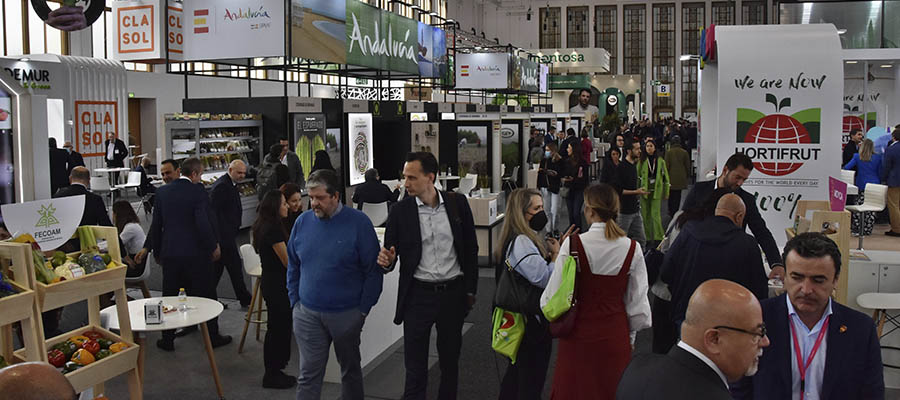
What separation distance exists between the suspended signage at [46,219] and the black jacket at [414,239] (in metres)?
1.62

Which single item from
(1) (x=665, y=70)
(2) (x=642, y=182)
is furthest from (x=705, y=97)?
(1) (x=665, y=70)

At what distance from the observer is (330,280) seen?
13.0 feet

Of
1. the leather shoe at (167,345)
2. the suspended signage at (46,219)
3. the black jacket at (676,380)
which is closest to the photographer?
the black jacket at (676,380)

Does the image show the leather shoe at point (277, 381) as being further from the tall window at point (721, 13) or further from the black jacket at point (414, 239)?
the tall window at point (721, 13)

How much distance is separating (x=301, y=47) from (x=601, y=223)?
27.1 feet

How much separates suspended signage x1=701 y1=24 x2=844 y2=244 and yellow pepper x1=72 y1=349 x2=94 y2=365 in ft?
16.4

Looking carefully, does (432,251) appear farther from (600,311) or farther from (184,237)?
(184,237)

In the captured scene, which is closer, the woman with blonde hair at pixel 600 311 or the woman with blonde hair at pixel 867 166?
the woman with blonde hair at pixel 600 311

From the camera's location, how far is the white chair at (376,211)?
873 centimetres

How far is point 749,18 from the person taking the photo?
40.8 m

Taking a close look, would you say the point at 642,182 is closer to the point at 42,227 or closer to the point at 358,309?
the point at 358,309

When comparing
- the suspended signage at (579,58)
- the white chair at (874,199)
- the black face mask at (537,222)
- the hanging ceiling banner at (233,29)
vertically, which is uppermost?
the suspended signage at (579,58)

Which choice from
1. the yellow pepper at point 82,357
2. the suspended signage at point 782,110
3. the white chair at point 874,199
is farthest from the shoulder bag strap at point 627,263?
the white chair at point 874,199

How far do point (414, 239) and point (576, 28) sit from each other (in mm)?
39208
